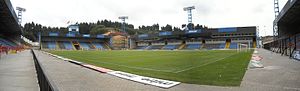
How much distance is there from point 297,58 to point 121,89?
12578 millimetres

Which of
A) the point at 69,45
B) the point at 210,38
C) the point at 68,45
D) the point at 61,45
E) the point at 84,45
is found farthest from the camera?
the point at 84,45

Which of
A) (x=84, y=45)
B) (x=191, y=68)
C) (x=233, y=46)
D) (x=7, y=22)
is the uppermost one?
(x=7, y=22)

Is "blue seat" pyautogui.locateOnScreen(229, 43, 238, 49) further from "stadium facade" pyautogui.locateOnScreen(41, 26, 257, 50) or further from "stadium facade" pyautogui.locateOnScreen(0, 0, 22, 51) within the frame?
"stadium facade" pyautogui.locateOnScreen(0, 0, 22, 51)

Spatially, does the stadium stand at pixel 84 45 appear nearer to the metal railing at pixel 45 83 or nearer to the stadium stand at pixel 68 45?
the stadium stand at pixel 68 45

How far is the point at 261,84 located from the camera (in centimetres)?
604

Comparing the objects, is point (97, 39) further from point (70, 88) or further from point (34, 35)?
point (70, 88)

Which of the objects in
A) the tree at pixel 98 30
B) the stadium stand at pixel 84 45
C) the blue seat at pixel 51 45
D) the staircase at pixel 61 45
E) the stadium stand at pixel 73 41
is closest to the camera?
the blue seat at pixel 51 45

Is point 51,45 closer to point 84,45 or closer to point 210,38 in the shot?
point 84,45

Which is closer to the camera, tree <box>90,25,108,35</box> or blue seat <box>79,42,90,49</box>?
blue seat <box>79,42,90,49</box>

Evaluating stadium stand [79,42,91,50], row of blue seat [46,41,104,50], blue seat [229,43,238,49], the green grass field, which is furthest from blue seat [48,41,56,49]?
the green grass field

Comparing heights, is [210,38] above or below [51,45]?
above

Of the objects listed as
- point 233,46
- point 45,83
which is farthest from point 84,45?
point 45,83

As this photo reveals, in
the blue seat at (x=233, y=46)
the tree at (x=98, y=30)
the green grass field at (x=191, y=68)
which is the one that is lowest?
the green grass field at (x=191, y=68)

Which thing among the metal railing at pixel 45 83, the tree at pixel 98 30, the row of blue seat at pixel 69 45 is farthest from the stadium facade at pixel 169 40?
the metal railing at pixel 45 83
